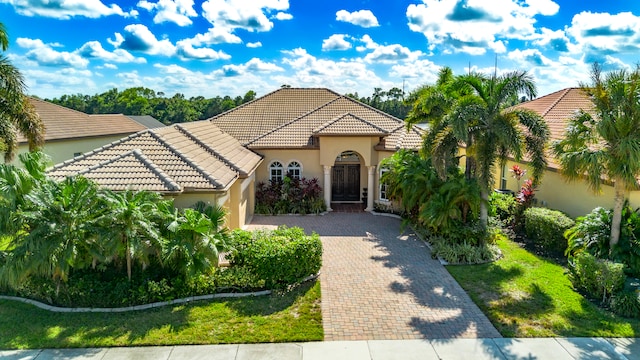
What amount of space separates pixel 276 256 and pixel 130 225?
153 inches

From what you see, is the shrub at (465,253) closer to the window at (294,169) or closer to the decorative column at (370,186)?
the decorative column at (370,186)

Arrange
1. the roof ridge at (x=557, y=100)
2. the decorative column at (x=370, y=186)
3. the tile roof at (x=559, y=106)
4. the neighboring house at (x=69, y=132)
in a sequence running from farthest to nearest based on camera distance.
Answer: the neighboring house at (x=69, y=132)
the roof ridge at (x=557, y=100)
the decorative column at (x=370, y=186)
the tile roof at (x=559, y=106)

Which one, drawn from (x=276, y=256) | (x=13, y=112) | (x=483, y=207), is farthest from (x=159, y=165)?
(x=483, y=207)

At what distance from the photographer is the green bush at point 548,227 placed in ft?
48.7

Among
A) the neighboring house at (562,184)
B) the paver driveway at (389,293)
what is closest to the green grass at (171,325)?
the paver driveway at (389,293)

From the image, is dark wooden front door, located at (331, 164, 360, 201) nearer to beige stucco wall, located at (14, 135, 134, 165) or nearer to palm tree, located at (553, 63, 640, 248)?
palm tree, located at (553, 63, 640, 248)

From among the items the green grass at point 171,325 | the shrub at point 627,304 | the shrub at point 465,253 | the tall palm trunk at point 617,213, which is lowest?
the green grass at point 171,325

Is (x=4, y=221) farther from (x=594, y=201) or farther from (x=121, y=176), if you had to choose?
(x=594, y=201)

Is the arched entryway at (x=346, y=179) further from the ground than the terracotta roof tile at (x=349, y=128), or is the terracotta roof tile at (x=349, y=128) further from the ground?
the terracotta roof tile at (x=349, y=128)

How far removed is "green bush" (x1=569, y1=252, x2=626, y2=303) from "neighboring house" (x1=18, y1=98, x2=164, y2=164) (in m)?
26.0

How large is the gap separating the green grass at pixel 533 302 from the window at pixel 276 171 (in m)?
11.4

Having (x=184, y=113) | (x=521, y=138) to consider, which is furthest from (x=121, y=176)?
(x=184, y=113)

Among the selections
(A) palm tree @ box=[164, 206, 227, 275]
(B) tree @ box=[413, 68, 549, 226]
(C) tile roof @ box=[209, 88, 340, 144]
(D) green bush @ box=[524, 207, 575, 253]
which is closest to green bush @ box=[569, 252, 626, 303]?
(D) green bush @ box=[524, 207, 575, 253]

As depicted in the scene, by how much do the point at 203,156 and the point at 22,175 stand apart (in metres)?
6.59
